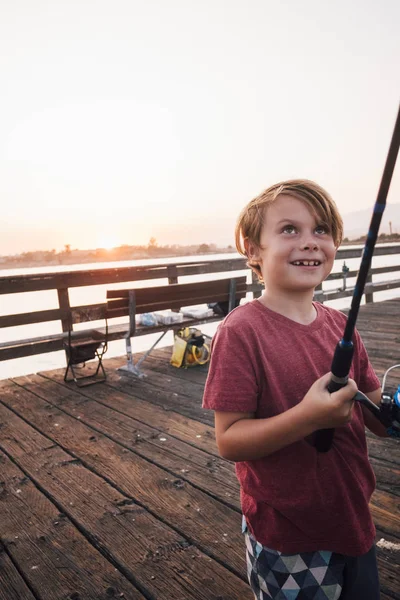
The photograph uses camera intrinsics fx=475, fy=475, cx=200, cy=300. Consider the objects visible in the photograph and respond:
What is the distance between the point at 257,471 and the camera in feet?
4.21

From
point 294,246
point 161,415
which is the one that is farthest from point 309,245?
point 161,415

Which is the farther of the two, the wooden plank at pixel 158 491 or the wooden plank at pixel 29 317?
the wooden plank at pixel 29 317

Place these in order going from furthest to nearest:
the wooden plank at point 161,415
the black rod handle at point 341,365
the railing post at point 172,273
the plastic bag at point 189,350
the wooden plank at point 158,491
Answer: the railing post at point 172,273
the plastic bag at point 189,350
the wooden plank at point 161,415
the wooden plank at point 158,491
the black rod handle at point 341,365

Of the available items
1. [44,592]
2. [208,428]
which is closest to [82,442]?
[208,428]

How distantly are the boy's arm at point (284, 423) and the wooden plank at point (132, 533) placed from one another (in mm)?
1059

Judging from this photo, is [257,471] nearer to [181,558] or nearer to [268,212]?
[268,212]

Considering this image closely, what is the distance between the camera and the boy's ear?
1.42 meters

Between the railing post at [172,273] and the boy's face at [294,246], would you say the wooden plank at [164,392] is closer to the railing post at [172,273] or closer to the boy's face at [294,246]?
the railing post at [172,273]

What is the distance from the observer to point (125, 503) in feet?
8.52

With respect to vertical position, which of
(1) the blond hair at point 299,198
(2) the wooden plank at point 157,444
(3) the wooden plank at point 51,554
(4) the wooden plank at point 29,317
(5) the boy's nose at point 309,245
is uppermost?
(1) the blond hair at point 299,198

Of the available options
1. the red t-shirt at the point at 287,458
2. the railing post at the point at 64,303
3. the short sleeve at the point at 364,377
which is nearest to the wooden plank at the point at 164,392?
the railing post at the point at 64,303

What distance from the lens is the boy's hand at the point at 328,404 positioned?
0.99m

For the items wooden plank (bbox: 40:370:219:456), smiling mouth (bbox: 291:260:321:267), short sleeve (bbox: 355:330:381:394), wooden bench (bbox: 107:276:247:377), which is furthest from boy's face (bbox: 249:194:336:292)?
wooden bench (bbox: 107:276:247:377)

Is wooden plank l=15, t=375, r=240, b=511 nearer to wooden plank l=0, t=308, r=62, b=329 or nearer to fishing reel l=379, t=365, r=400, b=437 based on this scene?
wooden plank l=0, t=308, r=62, b=329
